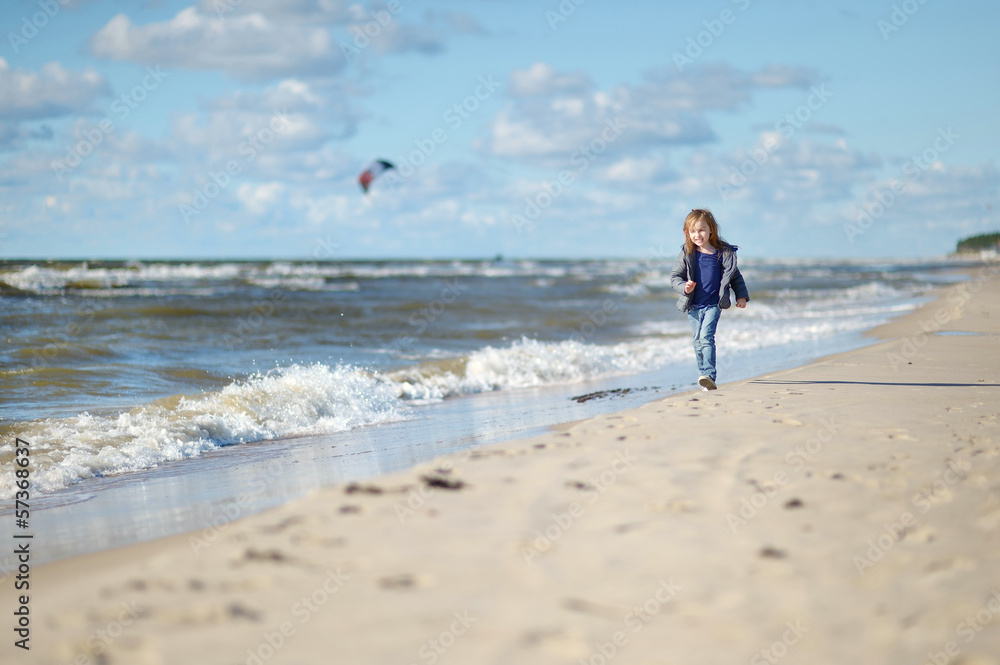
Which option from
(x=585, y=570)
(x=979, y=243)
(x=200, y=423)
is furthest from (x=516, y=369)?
(x=979, y=243)

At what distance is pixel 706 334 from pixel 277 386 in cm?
493

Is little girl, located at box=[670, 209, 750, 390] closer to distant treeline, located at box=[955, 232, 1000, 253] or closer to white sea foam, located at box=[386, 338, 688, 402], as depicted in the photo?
white sea foam, located at box=[386, 338, 688, 402]

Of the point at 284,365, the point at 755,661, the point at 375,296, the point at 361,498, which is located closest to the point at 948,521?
the point at 755,661

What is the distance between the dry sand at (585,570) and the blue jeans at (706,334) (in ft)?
10.3

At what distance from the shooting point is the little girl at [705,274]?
25.0ft

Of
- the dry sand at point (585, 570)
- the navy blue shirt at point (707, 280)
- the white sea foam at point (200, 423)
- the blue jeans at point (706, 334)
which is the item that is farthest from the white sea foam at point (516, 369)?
the dry sand at point (585, 570)

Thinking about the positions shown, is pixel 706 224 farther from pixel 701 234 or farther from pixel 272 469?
pixel 272 469

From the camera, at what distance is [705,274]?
7691 millimetres

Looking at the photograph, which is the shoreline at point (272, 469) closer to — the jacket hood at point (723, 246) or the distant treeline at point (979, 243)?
the jacket hood at point (723, 246)

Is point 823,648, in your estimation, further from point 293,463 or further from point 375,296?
point 375,296

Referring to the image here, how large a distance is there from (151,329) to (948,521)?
52.0 ft

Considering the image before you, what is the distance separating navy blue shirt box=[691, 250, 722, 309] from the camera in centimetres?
767

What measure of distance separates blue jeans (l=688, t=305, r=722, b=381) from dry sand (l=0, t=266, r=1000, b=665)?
313 centimetres

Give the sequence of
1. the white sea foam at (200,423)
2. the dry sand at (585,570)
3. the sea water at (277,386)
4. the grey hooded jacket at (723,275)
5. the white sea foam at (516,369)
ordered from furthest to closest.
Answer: the white sea foam at (516,369) → the grey hooded jacket at (723,275) → the white sea foam at (200,423) → the sea water at (277,386) → the dry sand at (585,570)
